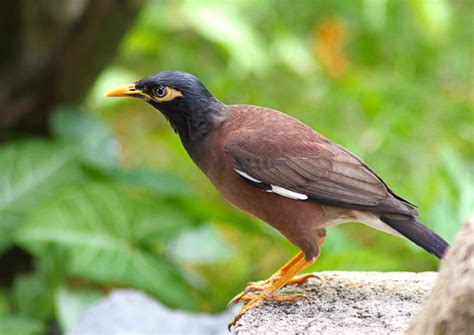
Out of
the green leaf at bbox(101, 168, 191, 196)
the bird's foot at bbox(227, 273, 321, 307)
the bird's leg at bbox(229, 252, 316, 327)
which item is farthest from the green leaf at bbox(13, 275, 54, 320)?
the bird's leg at bbox(229, 252, 316, 327)

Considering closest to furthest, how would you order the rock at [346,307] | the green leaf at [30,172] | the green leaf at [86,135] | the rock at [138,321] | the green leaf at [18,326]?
the rock at [346,307] < the rock at [138,321] < the green leaf at [18,326] < the green leaf at [30,172] < the green leaf at [86,135]

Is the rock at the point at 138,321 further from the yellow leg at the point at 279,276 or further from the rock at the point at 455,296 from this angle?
the rock at the point at 455,296

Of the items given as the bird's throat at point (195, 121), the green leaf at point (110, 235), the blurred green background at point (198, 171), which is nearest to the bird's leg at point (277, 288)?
the bird's throat at point (195, 121)

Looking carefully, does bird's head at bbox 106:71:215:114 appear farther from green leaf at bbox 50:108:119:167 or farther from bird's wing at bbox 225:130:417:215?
green leaf at bbox 50:108:119:167

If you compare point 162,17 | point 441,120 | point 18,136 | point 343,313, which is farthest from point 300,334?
point 162,17

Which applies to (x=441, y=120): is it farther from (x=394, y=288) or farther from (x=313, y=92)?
(x=394, y=288)

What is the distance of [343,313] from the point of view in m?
3.53

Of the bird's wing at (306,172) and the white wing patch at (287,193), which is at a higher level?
the bird's wing at (306,172)

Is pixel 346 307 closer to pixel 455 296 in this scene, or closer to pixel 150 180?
pixel 455 296

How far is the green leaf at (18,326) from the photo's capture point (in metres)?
5.59

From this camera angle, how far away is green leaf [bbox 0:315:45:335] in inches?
220

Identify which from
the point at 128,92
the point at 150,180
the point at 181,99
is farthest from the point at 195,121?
the point at 150,180

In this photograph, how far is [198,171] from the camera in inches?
326

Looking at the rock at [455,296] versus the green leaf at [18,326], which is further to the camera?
the green leaf at [18,326]
